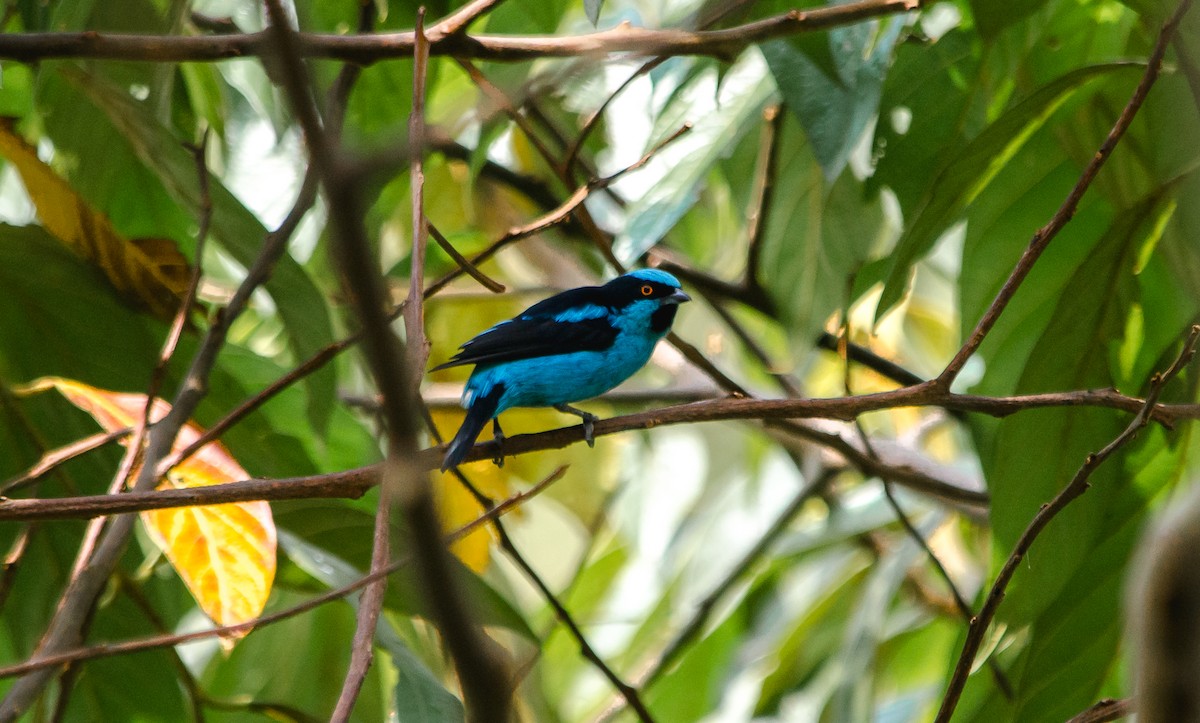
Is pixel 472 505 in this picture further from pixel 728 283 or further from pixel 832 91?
pixel 832 91

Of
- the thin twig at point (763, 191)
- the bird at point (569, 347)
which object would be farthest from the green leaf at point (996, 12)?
the bird at point (569, 347)

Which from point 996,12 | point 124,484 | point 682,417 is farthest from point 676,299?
point 124,484

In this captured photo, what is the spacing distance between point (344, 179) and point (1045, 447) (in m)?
2.67

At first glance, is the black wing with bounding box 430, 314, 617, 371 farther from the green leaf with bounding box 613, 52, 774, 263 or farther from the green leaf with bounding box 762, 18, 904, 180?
the green leaf with bounding box 762, 18, 904, 180

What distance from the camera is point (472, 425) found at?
360 centimetres

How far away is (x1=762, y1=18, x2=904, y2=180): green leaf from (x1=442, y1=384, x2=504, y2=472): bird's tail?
116 cm

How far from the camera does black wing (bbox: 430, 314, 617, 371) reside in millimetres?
3994

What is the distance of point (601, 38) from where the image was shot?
2691mm

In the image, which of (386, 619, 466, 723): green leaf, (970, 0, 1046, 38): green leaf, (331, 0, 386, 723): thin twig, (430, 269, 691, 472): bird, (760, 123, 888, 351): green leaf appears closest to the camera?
(331, 0, 386, 723): thin twig

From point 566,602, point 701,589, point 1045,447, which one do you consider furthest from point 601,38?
point 701,589

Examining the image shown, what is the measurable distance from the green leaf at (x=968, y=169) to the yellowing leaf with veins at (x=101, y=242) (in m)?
1.97

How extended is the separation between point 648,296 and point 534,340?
638 millimetres

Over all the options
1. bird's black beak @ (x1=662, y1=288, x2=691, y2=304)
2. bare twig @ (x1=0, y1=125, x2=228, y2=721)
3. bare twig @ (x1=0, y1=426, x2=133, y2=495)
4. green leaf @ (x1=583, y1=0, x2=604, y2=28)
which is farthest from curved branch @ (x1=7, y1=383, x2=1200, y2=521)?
bird's black beak @ (x1=662, y1=288, x2=691, y2=304)

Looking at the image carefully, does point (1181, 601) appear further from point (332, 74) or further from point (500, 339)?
point (500, 339)
